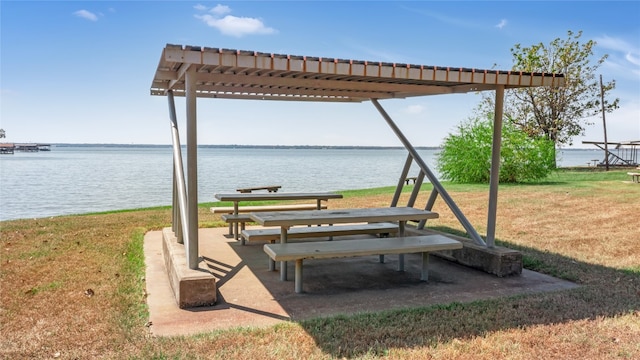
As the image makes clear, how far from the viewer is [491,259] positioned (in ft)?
18.8

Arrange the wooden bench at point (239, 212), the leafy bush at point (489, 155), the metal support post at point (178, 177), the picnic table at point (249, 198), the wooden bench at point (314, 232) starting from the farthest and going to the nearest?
1. the leafy bush at point (489, 155)
2. the picnic table at point (249, 198)
3. the wooden bench at point (239, 212)
4. the wooden bench at point (314, 232)
5. the metal support post at point (178, 177)

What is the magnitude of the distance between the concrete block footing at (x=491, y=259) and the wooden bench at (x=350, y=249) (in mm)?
655

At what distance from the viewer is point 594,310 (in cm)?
446

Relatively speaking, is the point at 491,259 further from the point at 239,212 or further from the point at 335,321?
the point at 239,212

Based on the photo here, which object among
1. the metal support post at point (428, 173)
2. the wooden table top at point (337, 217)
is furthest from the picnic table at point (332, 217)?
the metal support post at point (428, 173)

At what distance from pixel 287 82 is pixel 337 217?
1.60 m

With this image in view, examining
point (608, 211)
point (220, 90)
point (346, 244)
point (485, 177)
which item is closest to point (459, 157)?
point (485, 177)

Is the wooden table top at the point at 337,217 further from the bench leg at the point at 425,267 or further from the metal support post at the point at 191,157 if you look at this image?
the metal support post at the point at 191,157

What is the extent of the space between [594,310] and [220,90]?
5091 millimetres

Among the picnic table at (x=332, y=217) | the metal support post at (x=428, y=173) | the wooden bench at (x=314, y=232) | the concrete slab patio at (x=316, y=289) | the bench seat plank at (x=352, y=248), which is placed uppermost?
the metal support post at (x=428, y=173)

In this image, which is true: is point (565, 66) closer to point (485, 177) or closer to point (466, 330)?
point (485, 177)

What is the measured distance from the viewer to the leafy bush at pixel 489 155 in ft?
61.2

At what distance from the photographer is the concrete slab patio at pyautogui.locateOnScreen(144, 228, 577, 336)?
426cm

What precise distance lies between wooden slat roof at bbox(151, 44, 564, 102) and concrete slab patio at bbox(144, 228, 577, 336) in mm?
1930
